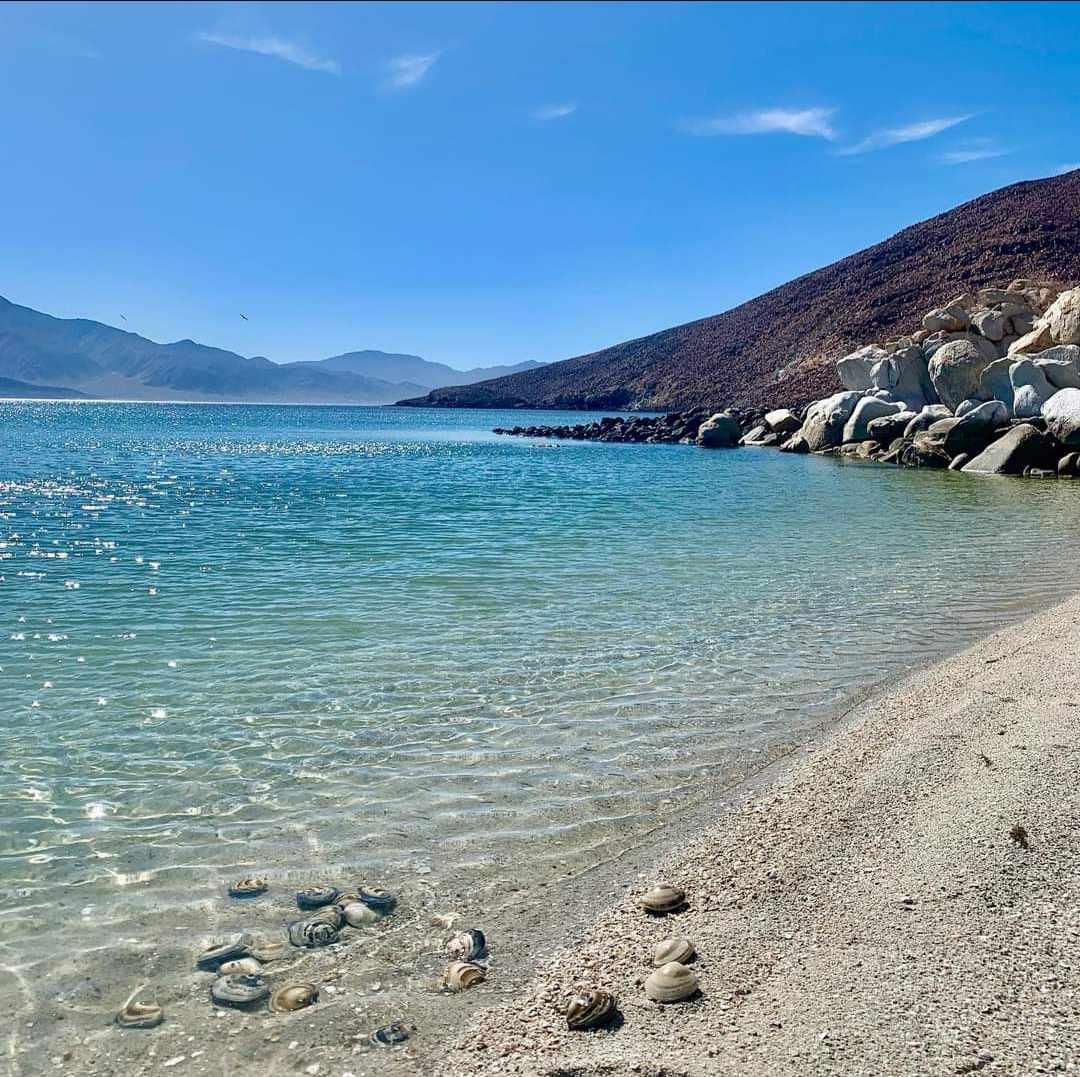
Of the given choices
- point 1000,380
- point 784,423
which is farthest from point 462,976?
point 784,423

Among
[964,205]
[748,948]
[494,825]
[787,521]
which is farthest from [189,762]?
[964,205]

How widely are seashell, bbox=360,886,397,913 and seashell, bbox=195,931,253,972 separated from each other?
611 mm

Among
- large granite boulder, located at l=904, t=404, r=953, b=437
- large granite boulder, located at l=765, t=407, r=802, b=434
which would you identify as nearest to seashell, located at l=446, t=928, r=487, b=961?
large granite boulder, located at l=904, t=404, r=953, b=437

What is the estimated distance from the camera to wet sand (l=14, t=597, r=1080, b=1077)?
10.3 feet

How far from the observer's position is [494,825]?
552 centimetres

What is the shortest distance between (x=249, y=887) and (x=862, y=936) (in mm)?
3187

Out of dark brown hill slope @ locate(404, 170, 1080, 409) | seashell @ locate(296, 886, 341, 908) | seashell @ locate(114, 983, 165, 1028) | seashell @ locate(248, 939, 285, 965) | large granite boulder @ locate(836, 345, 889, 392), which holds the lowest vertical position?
seashell @ locate(114, 983, 165, 1028)

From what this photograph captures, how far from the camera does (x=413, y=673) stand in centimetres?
853

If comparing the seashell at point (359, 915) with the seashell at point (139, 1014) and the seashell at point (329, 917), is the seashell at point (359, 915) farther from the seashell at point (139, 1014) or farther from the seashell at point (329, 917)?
the seashell at point (139, 1014)

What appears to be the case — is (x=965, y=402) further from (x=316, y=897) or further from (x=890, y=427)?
(x=316, y=897)

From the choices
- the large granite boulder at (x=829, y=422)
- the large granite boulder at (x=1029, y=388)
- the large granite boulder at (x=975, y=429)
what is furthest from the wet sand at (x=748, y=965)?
the large granite boulder at (x=829, y=422)

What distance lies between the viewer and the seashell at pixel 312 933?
13.9ft

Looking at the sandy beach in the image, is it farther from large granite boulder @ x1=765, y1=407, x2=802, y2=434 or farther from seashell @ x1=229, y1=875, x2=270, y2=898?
large granite boulder @ x1=765, y1=407, x2=802, y2=434

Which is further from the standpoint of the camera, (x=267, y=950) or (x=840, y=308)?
(x=840, y=308)
